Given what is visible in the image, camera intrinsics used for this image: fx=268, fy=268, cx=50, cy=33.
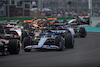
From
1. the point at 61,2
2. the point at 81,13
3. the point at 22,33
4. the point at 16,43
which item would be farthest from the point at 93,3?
the point at 16,43

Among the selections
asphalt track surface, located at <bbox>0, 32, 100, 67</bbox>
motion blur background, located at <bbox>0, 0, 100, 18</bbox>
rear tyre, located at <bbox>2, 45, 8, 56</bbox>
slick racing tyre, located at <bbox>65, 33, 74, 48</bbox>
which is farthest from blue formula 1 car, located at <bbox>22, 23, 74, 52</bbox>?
motion blur background, located at <bbox>0, 0, 100, 18</bbox>

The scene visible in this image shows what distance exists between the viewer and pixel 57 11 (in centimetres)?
3481

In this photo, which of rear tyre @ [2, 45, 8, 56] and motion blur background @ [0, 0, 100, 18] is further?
motion blur background @ [0, 0, 100, 18]

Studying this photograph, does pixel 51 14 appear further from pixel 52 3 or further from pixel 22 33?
pixel 22 33

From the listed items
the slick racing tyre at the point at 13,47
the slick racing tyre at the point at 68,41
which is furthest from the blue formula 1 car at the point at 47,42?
the slick racing tyre at the point at 13,47

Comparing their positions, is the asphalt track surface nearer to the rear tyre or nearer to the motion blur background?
the rear tyre

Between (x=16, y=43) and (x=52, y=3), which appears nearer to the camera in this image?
(x=16, y=43)

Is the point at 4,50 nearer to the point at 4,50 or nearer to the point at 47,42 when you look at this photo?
the point at 4,50

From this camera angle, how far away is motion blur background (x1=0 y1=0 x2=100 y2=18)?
34.4 metres

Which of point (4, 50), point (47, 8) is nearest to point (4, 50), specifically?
point (4, 50)

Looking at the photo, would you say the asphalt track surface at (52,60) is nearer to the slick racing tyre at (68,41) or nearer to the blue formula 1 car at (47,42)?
the blue formula 1 car at (47,42)

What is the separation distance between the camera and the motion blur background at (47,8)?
34.4 metres

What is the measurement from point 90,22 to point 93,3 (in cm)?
276

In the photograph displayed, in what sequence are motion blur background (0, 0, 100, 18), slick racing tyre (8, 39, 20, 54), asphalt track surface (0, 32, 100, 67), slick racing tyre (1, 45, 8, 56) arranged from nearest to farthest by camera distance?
asphalt track surface (0, 32, 100, 67) → slick racing tyre (1, 45, 8, 56) → slick racing tyre (8, 39, 20, 54) → motion blur background (0, 0, 100, 18)
